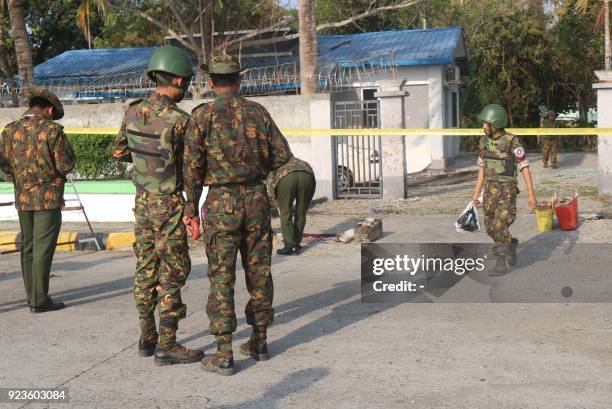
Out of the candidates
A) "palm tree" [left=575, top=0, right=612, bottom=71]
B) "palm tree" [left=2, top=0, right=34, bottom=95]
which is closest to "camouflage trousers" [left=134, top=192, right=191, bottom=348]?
"palm tree" [left=2, top=0, right=34, bottom=95]

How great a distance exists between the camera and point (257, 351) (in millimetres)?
5473

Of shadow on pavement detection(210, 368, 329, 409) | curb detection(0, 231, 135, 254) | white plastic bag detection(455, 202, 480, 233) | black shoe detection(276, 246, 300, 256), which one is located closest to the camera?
shadow on pavement detection(210, 368, 329, 409)

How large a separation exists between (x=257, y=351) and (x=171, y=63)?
6.40ft

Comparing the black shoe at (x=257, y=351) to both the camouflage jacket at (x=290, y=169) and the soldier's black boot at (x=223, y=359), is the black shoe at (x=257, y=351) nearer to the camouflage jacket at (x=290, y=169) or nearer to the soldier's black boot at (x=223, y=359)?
the soldier's black boot at (x=223, y=359)

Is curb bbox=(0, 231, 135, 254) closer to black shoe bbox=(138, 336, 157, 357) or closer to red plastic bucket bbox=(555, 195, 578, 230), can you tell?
black shoe bbox=(138, 336, 157, 357)

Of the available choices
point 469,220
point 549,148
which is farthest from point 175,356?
point 549,148

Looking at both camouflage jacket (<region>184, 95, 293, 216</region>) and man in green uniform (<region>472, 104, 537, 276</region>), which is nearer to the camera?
camouflage jacket (<region>184, 95, 293, 216</region>)

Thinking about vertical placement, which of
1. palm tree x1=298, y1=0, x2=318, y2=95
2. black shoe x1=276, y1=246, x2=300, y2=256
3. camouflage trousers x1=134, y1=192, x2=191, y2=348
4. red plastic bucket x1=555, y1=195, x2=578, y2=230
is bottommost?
black shoe x1=276, y1=246, x2=300, y2=256

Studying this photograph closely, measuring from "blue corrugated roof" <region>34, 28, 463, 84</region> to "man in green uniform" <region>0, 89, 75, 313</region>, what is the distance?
1410cm

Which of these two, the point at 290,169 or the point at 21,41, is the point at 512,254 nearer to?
the point at 290,169

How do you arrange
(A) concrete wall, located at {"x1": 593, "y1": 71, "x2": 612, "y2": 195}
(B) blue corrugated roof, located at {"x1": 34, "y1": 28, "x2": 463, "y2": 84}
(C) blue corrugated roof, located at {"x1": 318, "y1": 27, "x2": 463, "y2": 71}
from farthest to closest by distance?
(B) blue corrugated roof, located at {"x1": 34, "y1": 28, "x2": 463, "y2": 84} → (C) blue corrugated roof, located at {"x1": 318, "y1": 27, "x2": 463, "y2": 71} → (A) concrete wall, located at {"x1": 593, "y1": 71, "x2": 612, "y2": 195}

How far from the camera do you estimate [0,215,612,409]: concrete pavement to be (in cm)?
470

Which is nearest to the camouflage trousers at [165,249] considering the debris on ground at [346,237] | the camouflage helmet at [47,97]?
the camouflage helmet at [47,97]

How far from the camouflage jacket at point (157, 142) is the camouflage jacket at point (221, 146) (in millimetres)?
228
